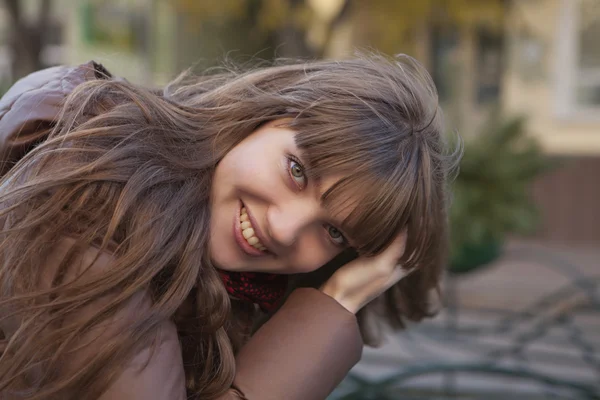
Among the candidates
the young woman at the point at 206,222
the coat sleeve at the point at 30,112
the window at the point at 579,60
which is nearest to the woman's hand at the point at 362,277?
the young woman at the point at 206,222

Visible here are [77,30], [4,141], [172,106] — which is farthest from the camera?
[77,30]

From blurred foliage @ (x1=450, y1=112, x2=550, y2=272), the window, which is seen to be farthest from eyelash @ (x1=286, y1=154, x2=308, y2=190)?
the window

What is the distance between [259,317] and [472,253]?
2.51 meters

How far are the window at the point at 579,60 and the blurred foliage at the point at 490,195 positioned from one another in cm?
548

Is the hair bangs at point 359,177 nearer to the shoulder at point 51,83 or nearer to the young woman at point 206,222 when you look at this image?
the young woman at point 206,222

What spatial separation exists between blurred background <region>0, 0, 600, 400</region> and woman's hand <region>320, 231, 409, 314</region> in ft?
5.61

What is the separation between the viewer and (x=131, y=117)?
4.76 feet

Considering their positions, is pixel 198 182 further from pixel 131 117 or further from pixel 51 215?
pixel 51 215

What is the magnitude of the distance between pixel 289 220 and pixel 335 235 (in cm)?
11

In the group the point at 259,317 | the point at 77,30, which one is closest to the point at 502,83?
the point at 77,30

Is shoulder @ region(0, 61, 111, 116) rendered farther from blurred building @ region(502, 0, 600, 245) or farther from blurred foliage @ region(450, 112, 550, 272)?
blurred building @ region(502, 0, 600, 245)

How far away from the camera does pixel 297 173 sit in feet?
4.67

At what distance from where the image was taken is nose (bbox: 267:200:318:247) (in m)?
1.39

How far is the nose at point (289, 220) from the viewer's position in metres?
1.39
